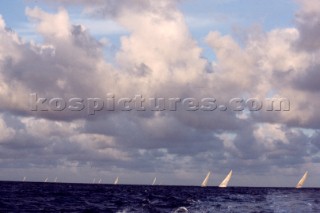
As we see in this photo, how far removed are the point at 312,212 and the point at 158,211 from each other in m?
26.7

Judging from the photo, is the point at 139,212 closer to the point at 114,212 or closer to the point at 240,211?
the point at 114,212

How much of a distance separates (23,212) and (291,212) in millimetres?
44374

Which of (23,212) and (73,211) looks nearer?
(23,212)

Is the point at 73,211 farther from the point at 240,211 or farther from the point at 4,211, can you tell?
the point at 240,211

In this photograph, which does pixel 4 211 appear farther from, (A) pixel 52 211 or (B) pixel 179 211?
(B) pixel 179 211

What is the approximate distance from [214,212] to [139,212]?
40.2ft

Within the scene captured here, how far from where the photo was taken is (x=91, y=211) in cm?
7825

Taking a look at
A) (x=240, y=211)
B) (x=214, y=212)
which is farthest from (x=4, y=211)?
(x=240, y=211)

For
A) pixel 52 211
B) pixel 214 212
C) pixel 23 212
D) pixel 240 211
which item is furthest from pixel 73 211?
pixel 240 211

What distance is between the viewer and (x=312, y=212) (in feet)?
270

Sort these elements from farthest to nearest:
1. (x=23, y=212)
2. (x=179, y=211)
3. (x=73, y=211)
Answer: (x=179, y=211), (x=73, y=211), (x=23, y=212)

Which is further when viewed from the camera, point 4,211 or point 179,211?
point 179,211

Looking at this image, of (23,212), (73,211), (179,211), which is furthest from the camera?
(179,211)

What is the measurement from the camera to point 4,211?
237 ft
